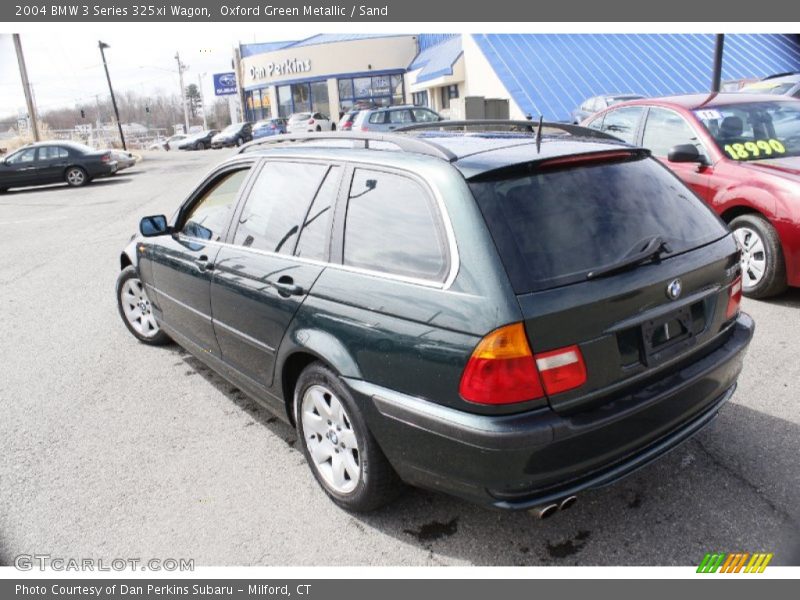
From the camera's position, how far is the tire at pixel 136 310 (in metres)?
5.23

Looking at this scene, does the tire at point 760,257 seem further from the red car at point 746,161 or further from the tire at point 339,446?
the tire at point 339,446

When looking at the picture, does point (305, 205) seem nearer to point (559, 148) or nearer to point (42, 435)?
point (559, 148)

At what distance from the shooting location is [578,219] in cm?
254

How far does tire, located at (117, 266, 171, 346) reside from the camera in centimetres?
523

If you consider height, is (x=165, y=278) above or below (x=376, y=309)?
below

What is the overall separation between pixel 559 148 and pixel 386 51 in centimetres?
4851

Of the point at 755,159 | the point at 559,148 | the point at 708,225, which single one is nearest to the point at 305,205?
the point at 559,148

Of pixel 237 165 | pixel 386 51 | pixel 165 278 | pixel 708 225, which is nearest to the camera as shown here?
pixel 708 225

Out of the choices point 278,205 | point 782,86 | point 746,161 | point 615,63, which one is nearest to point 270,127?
point 615,63

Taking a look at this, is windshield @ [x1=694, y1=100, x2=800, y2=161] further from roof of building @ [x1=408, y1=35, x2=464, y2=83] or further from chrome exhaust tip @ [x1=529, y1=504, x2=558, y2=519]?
roof of building @ [x1=408, y1=35, x2=464, y2=83]

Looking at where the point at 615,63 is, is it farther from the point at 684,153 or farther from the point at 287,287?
the point at 287,287

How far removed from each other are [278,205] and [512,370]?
174 cm

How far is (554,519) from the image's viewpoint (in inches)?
113

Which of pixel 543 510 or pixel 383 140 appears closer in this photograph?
pixel 543 510
